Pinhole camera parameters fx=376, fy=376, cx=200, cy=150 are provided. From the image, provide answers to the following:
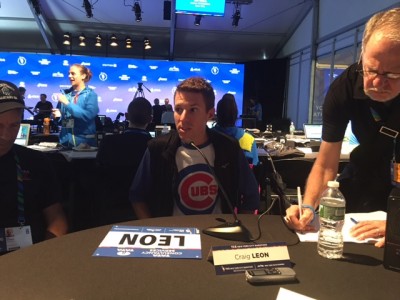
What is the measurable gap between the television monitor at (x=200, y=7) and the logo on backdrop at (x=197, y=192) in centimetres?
815

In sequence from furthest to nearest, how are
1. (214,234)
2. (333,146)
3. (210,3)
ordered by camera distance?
1. (210,3)
2. (333,146)
3. (214,234)

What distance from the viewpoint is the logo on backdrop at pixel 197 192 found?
169 centimetres

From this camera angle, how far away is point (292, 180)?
116 inches

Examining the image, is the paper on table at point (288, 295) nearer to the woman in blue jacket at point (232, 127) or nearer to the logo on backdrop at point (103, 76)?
the woman in blue jacket at point (232, 127)

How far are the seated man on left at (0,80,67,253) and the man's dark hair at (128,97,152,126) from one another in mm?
1486

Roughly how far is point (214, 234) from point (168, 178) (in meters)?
0.62

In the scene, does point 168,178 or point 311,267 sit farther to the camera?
point 168,178

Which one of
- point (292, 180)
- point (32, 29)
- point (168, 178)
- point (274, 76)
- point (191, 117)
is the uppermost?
point (32, 29)

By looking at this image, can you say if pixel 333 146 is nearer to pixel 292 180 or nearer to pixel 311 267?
pixel 311 267

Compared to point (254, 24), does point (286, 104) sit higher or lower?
lower

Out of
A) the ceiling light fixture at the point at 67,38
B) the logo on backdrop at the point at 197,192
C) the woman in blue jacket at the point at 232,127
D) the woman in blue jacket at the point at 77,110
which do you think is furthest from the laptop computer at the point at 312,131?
the ceiling light fixture at the point at 67,38

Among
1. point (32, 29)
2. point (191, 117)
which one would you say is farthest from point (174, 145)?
point (32, 29)

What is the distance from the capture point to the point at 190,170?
1.71 metres

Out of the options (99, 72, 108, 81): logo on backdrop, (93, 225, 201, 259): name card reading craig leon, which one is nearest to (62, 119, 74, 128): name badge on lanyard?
(93, 225, 201, 259): name card reading craig leon
